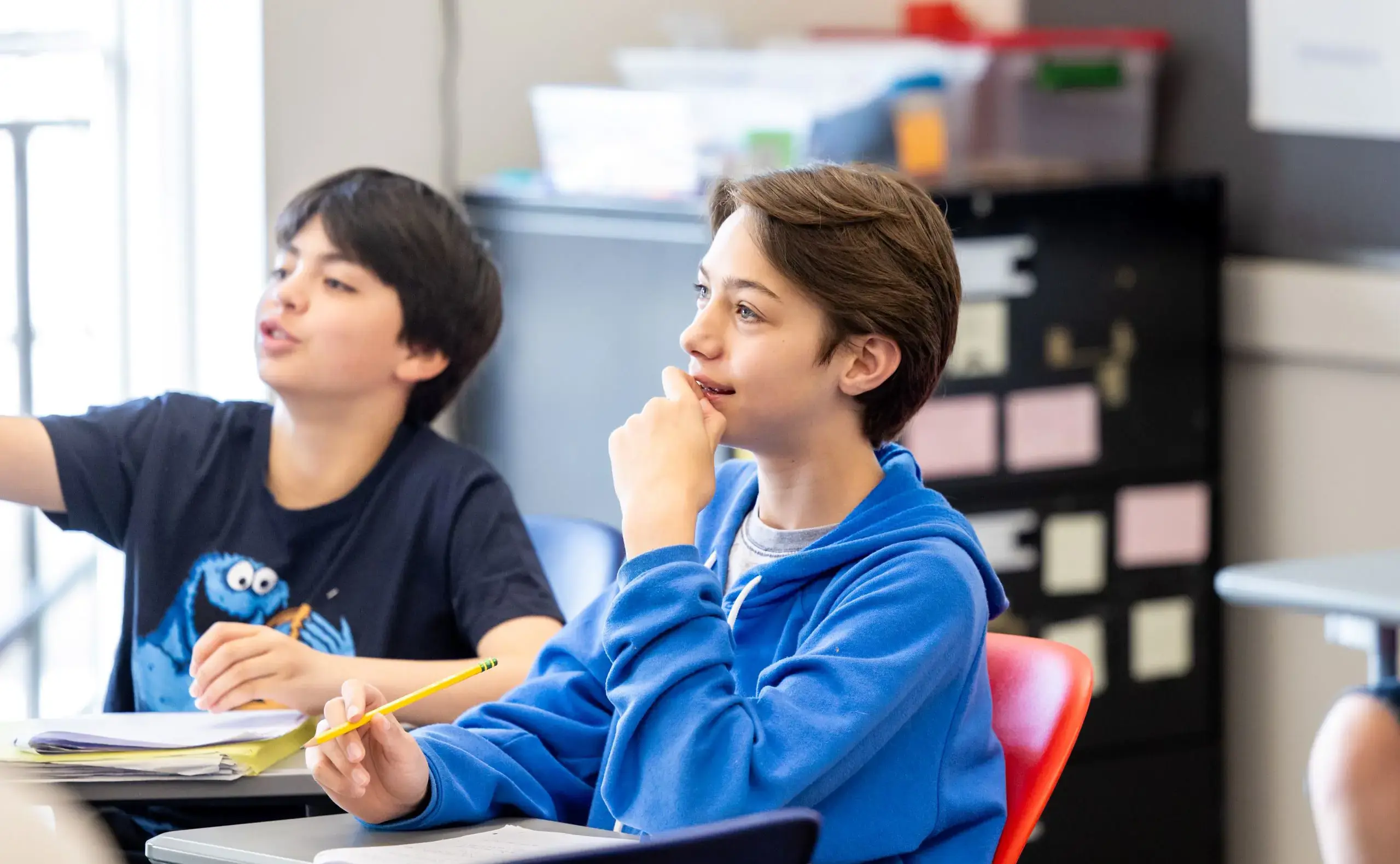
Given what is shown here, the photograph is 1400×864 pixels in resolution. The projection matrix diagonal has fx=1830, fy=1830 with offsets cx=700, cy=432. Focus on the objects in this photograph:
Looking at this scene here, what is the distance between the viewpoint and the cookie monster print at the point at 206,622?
180 centimetres

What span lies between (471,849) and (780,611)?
1.03 feet

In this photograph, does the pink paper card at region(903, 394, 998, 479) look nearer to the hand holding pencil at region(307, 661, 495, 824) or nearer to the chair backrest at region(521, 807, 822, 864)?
the hand holding pencil at region(307, 661, 495, 824)

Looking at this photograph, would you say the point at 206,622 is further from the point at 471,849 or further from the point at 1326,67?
the point at 1326,67

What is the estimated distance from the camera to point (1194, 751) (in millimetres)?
2918

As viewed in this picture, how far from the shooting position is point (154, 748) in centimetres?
145

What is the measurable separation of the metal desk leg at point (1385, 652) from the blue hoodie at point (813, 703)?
2.79ft

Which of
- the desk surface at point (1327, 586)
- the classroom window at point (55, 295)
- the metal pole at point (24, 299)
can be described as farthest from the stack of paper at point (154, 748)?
the desk surface at point (1327, 586)

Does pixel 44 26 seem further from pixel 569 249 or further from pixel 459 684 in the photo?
pixel 459 684

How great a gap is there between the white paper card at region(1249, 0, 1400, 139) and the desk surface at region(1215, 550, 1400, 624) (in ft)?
2.83

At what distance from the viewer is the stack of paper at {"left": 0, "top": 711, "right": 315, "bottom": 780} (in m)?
1.42

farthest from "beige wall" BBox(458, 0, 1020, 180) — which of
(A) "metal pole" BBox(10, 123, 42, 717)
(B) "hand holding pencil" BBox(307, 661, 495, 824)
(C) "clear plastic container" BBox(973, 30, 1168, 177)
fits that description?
(B) "hand holding pencil" BBox(307, 661, 495, 824)

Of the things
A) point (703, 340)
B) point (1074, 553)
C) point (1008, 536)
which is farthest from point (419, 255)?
point (1074, 553)

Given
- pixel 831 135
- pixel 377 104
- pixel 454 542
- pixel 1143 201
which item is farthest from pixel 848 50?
pixel 454 542

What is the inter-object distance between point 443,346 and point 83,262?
81cm
